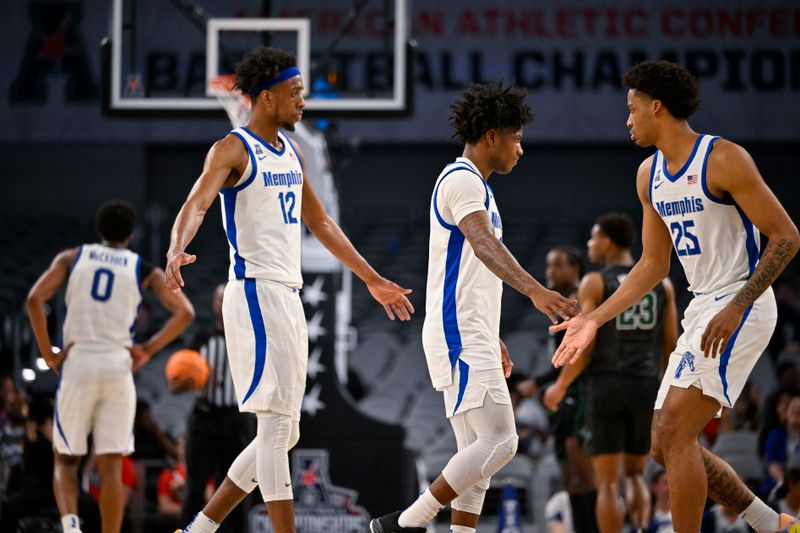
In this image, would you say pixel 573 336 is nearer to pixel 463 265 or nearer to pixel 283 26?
pixel 463 265

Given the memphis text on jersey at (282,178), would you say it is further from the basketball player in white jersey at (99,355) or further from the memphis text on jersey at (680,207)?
the basketball player in white jersey at (99,355)

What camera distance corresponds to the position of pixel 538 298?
495 cm

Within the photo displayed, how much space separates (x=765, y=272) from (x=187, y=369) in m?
4.74

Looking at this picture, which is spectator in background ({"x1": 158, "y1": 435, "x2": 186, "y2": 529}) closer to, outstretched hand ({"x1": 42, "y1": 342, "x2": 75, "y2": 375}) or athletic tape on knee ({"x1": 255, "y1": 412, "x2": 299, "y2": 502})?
outstretched hand ({"x1": 42, "y1": 342, "x2": 75, "y2": 375})

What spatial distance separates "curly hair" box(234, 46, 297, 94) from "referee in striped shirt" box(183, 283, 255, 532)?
322 centimetres

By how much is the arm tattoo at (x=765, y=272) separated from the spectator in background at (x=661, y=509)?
474cm

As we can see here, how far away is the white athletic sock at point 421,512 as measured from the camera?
5.13 metres

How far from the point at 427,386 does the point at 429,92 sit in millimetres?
5988

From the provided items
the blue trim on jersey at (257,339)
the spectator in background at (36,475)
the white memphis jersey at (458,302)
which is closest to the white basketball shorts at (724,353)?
the white memphis jersey at (458,302)

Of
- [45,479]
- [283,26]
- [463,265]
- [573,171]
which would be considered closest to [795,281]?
[573,171]

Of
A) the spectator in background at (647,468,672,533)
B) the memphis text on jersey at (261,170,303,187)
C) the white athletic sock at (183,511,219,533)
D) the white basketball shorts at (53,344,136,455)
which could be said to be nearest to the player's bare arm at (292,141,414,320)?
the memphis text on jersey at (261,170,303,187)

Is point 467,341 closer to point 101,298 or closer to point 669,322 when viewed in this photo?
point 669,322

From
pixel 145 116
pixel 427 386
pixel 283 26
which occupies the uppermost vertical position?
pixel 283 26

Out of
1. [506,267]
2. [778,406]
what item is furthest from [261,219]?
[778,406]
